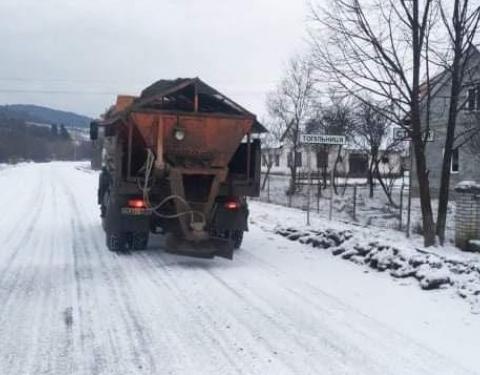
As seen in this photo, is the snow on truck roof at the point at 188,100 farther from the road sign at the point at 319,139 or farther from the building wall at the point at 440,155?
the building wall at the point at 440,155

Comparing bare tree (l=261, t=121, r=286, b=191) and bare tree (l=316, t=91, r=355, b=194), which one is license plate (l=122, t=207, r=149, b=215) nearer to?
bare tree (l=316, t=91, r=355, b=194)

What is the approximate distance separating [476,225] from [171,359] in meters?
9.25

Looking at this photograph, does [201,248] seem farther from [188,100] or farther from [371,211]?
[371,211]

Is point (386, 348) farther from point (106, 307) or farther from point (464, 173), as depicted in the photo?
point (464, 173)

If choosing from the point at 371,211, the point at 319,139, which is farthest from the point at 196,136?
the point at 371,211

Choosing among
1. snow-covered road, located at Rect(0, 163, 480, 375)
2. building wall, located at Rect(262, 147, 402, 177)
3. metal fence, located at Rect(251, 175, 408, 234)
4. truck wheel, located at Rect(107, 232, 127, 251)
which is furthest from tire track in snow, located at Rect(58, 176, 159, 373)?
building wall, located at Rect(262, 147, 402, 177)

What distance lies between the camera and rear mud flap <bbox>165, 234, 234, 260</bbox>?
33.8ft

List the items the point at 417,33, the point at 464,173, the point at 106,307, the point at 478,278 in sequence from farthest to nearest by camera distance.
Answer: the point at 464,173 < the point at 417,33 < the point at 478,278 < the point at 106,307

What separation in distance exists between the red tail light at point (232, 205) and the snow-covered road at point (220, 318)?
913 mm

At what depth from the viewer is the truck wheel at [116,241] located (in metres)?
11.4

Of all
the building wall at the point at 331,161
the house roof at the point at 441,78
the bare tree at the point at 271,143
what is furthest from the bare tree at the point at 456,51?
the bare tree at the point at 271,143

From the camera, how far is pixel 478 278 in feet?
27.0

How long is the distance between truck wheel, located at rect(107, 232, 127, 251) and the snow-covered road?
29cm

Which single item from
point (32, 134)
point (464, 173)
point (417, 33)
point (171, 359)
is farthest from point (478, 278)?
point (32, 134)
